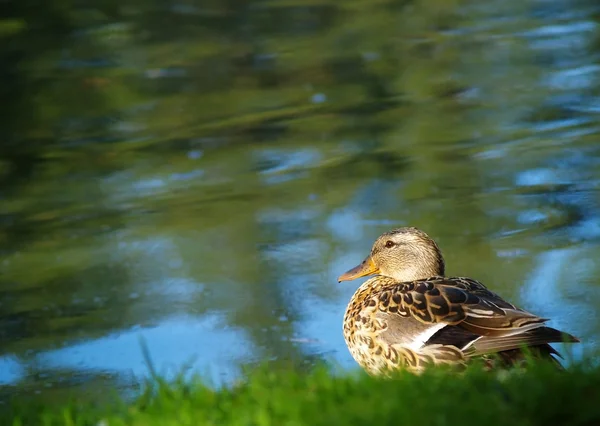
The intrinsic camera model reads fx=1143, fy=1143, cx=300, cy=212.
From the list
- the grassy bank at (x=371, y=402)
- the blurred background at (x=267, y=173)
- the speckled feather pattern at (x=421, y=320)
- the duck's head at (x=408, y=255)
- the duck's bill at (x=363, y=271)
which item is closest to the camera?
the grassy bank at (x=371, y=402)

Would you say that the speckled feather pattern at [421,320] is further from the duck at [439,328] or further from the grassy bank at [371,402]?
the grassy bank at [371,402]

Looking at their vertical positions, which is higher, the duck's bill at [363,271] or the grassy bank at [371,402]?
the grassy bank at [371,402]

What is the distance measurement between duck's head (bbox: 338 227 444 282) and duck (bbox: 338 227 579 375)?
0.20 metres

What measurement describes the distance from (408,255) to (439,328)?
1.06 metres

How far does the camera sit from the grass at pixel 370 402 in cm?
362

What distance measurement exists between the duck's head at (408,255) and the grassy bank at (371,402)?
1830 millimetres

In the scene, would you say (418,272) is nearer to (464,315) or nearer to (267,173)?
(464,315)

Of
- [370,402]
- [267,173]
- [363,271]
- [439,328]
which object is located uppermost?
[370,402]

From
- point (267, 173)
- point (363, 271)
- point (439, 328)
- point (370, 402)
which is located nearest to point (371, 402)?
point (370, 402)

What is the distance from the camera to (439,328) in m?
5.13

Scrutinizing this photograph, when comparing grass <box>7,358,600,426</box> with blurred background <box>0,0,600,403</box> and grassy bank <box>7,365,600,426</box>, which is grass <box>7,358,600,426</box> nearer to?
grassy bank <box>7,365,600,426</box>

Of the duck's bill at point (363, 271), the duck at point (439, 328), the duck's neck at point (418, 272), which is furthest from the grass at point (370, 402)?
the duck's bill at point (363, 271)

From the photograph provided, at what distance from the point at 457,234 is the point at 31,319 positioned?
2.83 metres

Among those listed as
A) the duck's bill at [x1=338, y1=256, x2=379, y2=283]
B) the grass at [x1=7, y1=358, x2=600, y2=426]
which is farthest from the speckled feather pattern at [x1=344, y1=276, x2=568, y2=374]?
the grass at [x1=7, y1=358, x2=600, y2=426]
